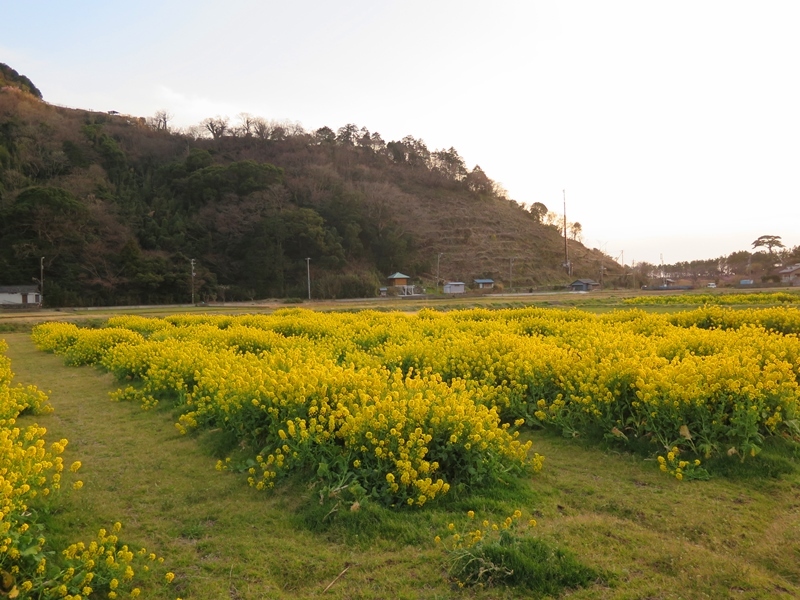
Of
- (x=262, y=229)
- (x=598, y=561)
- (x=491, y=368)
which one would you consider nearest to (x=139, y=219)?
(x=262, y=229)

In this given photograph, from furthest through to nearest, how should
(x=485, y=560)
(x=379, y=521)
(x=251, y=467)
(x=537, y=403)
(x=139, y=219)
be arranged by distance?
(x=139, y=219), (x=537, y=403), (x=251, y=467), (x=379, y=521), (x=485, y=560)

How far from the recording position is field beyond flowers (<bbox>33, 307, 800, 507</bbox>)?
13.3 feet

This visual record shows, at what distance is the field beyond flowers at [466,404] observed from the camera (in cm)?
407

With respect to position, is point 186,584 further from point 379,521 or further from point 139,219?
point 139,219

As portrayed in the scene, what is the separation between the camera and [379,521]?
3500 mm

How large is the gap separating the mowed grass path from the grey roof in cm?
3921

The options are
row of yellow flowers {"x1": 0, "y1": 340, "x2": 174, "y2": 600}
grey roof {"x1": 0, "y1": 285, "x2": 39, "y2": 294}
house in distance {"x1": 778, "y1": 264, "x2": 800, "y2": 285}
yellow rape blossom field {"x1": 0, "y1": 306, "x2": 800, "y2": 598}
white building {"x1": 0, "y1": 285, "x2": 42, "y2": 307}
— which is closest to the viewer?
row of yellow flowers {"x1": 0, "y1": 340, "x2": 174, "y2": 600}

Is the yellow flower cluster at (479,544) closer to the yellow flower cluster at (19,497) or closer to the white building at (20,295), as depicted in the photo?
the yellow flower cluster at (19,497)

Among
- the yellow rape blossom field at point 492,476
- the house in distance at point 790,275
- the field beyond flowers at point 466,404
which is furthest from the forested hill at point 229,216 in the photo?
the yellow rape blossom field at point 492,476

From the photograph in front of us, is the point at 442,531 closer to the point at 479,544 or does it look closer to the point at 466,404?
the point at 479,544

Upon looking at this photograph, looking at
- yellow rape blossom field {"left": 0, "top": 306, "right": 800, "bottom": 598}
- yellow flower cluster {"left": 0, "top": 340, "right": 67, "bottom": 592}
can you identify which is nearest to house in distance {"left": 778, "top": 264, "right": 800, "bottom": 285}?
yellow rape blossom field {"left": 0, "top": 306, "right": 800, "bottom": 598}

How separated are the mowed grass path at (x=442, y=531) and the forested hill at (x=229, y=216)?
3940 cm

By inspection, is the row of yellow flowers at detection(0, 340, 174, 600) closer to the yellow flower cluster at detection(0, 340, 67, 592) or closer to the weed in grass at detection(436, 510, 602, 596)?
the yellow flower cluster at detection(0, 340, 67, 592)

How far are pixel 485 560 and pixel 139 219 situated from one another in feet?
172
